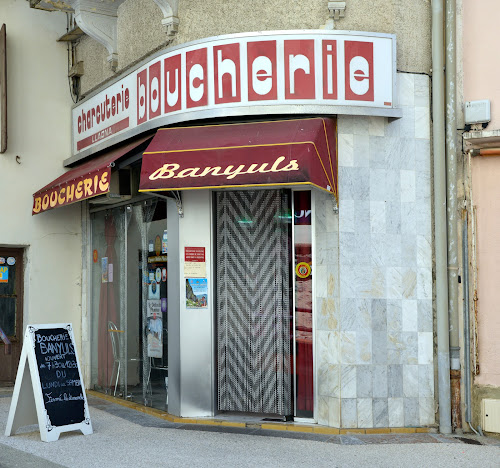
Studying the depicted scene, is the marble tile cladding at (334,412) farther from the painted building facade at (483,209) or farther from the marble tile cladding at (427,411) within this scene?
the painted building facade at (483,209)

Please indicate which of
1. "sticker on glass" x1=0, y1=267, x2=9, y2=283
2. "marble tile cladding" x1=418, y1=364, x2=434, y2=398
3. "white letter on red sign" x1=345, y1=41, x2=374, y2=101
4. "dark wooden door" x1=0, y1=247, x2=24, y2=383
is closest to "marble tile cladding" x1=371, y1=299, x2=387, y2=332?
"marble tile cladding" x1=418, y1=364, x2=434, y2=398

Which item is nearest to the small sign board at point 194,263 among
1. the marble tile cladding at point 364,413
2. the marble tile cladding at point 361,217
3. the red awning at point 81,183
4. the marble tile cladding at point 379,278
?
the red awning at point 81,183

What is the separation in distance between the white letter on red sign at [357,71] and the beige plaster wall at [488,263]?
1494mm

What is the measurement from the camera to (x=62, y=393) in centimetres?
817

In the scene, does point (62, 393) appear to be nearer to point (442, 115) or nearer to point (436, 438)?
point (436, 438)

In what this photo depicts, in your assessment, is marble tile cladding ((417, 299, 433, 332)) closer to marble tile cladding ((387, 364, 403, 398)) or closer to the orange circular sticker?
marble tile cladding ((387, 364, 403, 398))

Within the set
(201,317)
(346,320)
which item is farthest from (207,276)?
(346,320)

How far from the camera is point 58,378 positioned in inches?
323

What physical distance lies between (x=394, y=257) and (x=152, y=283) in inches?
130

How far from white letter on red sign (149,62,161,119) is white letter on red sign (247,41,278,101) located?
1299 mm

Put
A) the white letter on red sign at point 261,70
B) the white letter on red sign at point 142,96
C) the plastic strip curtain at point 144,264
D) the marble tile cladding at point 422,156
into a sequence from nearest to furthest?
the white letter on red sign at point 261,70 < the marble tile cladding at point 422,156 < the white letter on red sign at point 142,96 < the plastic strip curtain at point 144,264

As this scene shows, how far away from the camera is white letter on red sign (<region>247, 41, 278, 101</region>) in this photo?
8.51 metres

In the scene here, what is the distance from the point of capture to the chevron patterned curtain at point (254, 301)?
9.05 m

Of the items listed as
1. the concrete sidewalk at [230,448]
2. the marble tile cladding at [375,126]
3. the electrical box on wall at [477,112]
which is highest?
the electrical box on wall at [477,112]
